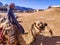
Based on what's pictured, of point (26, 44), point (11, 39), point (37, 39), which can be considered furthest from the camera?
point (37, 39)

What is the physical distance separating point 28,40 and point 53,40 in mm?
868

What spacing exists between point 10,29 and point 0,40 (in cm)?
112

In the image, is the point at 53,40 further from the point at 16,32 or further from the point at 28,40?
the point at 16,32

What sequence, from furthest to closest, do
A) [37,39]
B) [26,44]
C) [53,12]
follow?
[53,12] < [37,39] < [26,44]

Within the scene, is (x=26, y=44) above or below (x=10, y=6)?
below

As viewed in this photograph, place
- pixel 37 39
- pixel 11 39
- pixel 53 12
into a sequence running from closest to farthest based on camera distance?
pixel 11 39
pixel 37 39
pixel 53 12

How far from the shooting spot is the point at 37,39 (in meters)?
7.14

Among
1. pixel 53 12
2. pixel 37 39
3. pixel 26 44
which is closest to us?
pixel 26 44

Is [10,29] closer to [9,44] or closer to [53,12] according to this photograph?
[9,44]

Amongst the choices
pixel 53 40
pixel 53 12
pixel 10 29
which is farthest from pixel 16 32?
pixel 53 12

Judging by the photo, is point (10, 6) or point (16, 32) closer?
point (16, 32)

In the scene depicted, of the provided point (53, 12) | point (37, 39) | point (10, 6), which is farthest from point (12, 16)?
point (53, 12)

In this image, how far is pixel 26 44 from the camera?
668 cm

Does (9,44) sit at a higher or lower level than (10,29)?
lower
